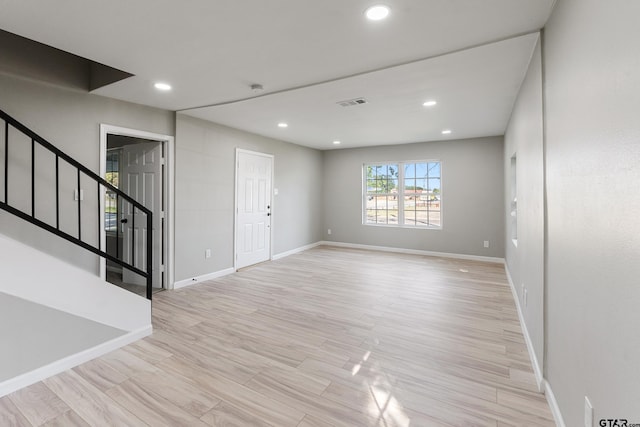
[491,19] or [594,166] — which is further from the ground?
[491,19]

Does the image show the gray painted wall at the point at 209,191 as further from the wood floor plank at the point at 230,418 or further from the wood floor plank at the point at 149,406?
the wood floor plank at the point at 230,418

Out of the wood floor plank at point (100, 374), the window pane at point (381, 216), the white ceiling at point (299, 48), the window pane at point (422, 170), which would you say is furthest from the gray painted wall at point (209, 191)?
the window pane at point (422, 170)

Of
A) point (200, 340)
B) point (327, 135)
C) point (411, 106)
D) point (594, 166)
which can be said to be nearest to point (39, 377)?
point (200, 340)

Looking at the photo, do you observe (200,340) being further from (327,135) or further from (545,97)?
(327,135)

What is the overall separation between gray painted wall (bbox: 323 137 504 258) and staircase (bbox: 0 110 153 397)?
5203 mm

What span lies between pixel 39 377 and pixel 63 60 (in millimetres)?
2956

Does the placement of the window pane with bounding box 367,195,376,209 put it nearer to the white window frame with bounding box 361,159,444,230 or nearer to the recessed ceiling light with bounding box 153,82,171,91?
the white window frame with bounding box 361,159,444,230

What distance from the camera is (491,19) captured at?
201 cm

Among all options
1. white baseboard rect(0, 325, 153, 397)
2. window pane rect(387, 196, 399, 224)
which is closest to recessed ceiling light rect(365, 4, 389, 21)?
white baseboard rect(0, 325, 153, 397)

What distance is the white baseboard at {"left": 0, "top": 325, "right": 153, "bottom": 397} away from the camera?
2068 mm

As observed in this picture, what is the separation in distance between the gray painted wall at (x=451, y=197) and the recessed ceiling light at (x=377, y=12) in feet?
16.1

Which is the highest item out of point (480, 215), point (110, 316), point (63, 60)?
point (63, 60)

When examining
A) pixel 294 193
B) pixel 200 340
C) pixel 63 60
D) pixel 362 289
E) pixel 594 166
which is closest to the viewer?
pixel 594 166

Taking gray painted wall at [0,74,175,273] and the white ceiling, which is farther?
gray painted wall at [0,74,175,273]
